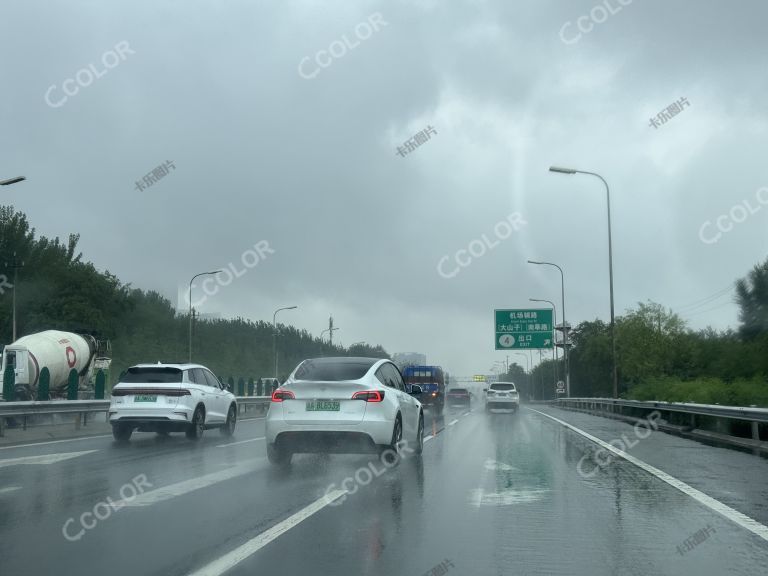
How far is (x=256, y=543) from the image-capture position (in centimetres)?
693

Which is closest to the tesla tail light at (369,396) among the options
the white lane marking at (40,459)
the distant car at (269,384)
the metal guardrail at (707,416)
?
the white lane marking at (40,459)

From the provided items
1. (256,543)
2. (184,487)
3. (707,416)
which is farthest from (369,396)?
(707,416)

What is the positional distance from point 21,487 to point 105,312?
70.5 m

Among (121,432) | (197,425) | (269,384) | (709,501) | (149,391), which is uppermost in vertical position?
(149,391)

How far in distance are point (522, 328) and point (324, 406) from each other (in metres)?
42.2

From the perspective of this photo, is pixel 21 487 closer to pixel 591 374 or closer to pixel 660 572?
pixel 660 572

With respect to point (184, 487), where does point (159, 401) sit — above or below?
above

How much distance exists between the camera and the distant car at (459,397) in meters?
58.7

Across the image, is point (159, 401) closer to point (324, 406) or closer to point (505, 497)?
point (324, 406)

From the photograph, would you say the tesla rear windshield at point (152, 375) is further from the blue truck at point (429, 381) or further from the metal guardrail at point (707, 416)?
the blue truck at point (429, 381)

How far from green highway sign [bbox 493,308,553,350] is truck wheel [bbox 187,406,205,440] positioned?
36.2 metres

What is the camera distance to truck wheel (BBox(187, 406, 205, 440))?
18.1 m

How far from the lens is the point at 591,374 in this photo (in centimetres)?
13588

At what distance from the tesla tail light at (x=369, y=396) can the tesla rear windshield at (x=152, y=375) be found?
6932mm
